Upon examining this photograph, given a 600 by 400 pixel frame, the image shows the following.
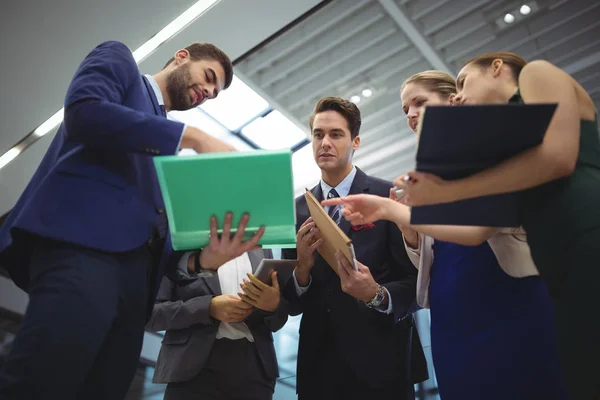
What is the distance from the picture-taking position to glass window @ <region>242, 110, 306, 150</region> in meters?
6.80

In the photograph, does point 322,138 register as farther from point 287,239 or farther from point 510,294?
point 510,294

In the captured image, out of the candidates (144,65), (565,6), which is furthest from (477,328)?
(565,6)

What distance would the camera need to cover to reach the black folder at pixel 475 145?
3.53ft

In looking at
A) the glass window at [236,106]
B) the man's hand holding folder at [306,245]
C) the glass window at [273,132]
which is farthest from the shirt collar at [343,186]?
the glass window at [273,132]

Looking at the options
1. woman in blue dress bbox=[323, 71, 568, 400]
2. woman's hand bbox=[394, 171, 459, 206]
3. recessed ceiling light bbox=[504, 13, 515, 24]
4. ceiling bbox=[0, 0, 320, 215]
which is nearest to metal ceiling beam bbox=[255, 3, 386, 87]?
ceiling bbox=[0, 0, 320, 215]

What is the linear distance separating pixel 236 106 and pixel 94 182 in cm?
508

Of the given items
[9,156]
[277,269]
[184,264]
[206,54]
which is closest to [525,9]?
[206,54]

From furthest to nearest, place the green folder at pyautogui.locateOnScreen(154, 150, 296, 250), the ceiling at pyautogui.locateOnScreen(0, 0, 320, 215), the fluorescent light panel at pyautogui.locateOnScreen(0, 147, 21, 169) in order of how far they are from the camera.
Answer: the fluorescent light panel at pyautogui.locateOnScreen(0, 147, 21, 169)
the ceiling at pyautogui.locateOnScreen(0, 0, 320, 215)
the green folder at pyautogui.locateOnScreen(154, 150, 296, 250)

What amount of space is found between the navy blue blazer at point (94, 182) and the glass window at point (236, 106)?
447cm

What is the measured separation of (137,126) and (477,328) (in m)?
1.05

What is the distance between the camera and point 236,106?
6.46 m

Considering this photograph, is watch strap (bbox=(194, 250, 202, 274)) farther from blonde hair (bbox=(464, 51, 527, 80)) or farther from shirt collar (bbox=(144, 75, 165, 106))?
blonde hair (bbox=(464, 51, 527, 80))

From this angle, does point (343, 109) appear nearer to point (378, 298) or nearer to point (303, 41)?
point (378, 298)

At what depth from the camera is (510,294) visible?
151 centimetres
